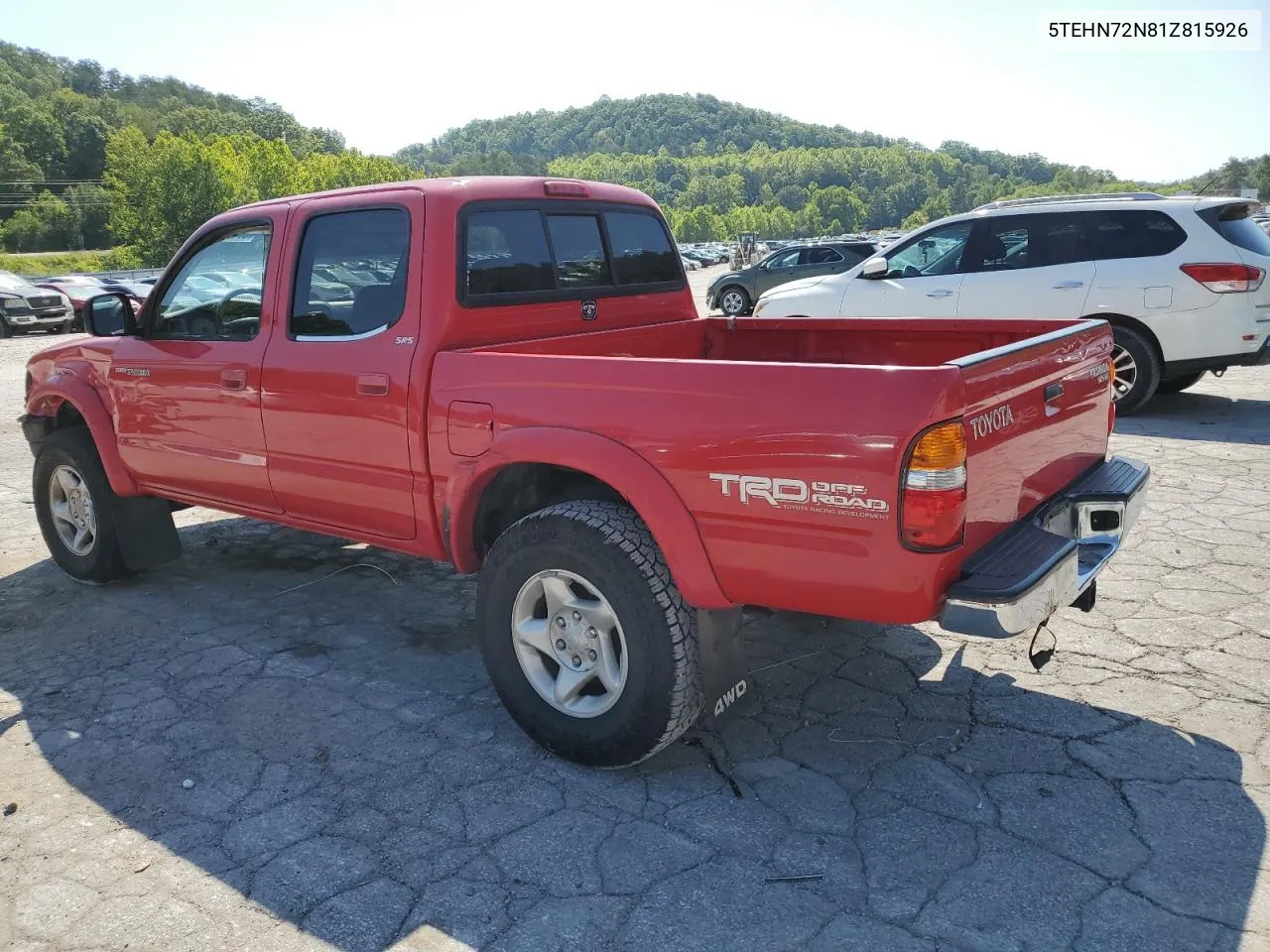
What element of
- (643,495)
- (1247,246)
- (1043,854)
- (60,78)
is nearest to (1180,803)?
(1043,854)

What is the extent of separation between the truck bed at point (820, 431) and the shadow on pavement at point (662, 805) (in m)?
0.72

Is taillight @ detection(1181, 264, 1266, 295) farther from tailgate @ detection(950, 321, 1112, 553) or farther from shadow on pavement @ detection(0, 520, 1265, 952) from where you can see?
shadow on pavement @ detection(0, 520, 1265, 952)

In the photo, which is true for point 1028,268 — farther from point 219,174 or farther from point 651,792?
point 219,174

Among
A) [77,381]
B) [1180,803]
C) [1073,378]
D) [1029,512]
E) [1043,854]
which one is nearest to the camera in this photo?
[1043,854]

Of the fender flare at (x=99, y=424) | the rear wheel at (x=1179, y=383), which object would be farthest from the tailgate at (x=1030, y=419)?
the rear wheel at (x=1179, y=383)

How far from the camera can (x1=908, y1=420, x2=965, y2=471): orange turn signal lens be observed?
2.42 meters

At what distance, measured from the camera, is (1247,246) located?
7.73 m

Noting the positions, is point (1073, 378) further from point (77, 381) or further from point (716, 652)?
point (77, 381)

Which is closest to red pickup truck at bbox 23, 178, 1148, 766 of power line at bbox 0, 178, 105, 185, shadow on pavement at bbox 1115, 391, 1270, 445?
shadow on pavement at bbox 1115, 391, 1270, 445

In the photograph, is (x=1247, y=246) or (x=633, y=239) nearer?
(x=633, y=239)

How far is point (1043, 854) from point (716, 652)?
41.8 inches

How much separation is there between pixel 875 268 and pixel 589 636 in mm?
6864

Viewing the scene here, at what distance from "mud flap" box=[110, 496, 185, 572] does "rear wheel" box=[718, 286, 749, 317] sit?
17527 millimetres

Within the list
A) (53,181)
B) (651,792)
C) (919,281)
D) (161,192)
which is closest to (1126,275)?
(919,281)
